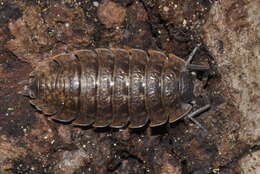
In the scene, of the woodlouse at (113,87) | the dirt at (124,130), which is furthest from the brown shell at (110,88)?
the dirt at (124,130)

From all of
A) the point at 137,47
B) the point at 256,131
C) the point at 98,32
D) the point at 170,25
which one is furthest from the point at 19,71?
the point at 256,131

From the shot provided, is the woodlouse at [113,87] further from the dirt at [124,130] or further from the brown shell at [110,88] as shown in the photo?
the dirt at [124,130]

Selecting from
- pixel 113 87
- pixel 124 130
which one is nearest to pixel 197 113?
pixel 124 130

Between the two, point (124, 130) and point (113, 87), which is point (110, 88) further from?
point (124, 130)

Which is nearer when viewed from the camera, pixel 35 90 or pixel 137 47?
→ pixel 35 90

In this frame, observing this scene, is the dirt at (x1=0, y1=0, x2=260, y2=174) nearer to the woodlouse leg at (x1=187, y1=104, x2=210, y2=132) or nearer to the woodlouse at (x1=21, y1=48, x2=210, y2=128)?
the woodlouse leg at (x1=187, y1=104, x2=210, y2=132)

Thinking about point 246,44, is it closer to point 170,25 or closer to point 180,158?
point 170,25

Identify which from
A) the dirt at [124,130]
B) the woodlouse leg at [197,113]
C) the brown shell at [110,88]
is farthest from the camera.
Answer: the woodlouse leg at [197,113]
